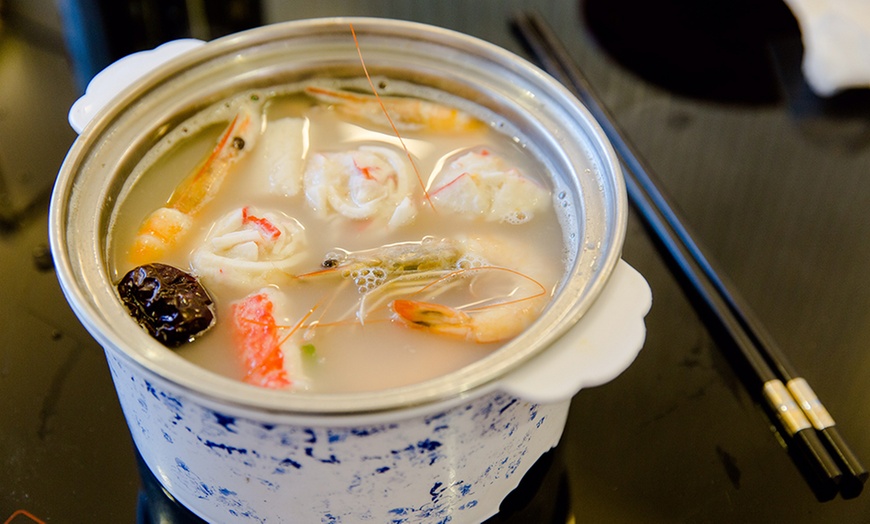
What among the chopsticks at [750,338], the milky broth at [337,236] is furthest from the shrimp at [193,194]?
the chopsticks at [750,338]

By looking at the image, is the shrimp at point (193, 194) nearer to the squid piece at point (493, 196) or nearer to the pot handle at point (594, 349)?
the squid piece at point (493, 196)

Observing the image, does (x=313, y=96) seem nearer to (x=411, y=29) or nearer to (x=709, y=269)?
(x=411, y=29)

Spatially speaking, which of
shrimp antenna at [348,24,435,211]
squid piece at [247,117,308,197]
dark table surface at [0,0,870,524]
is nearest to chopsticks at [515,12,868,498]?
dark table surface at [0,0,870,524]

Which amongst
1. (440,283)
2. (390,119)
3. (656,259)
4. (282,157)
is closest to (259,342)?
(440,283)

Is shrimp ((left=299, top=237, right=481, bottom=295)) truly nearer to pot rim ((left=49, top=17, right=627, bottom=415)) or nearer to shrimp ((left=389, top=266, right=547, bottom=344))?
shrimp ((left=389, top=266, right=547, bottom=344))

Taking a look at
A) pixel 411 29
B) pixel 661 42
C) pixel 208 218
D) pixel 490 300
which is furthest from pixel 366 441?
pixel 661 42
